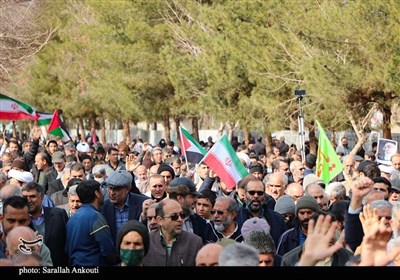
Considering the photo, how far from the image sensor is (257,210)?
35.6 ft

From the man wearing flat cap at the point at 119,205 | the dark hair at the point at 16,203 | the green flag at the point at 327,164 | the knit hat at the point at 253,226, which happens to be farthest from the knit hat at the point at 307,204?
the green flag at the point at 327,164

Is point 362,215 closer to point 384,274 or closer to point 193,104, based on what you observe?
point 384,274

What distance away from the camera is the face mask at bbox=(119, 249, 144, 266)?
26.0 feet

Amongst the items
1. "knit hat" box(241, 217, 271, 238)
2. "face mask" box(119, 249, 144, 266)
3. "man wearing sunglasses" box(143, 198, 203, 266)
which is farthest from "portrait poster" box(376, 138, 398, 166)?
"face mask" box(119, 249, 144, 266)

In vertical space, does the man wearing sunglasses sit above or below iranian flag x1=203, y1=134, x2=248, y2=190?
below

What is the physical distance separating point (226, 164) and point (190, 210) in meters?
3.73

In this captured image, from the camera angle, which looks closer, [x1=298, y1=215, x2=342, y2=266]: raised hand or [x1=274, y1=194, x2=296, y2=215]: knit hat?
[x1=298, y1=215, x2=342, y2=266]: raised hand

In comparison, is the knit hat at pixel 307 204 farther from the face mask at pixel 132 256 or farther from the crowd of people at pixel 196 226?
the face mask at pixel 132 256

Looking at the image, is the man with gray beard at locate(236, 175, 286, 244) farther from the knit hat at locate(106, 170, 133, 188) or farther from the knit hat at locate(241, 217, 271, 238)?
the knit hat at locate(106, 170, 133, 188)

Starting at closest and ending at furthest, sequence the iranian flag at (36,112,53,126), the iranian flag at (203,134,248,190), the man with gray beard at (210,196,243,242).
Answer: the man with gray beard at (210,196,243,242) → the iranian flag at (203,134,248,190) → the iranian flag at (36,112,53,126)

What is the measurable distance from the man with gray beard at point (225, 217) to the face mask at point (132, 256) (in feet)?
7.19

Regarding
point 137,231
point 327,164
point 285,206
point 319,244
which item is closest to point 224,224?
point 285,206

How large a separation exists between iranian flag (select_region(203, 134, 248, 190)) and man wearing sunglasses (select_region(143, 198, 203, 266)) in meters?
4.95

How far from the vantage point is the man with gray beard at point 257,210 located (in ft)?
34.9
